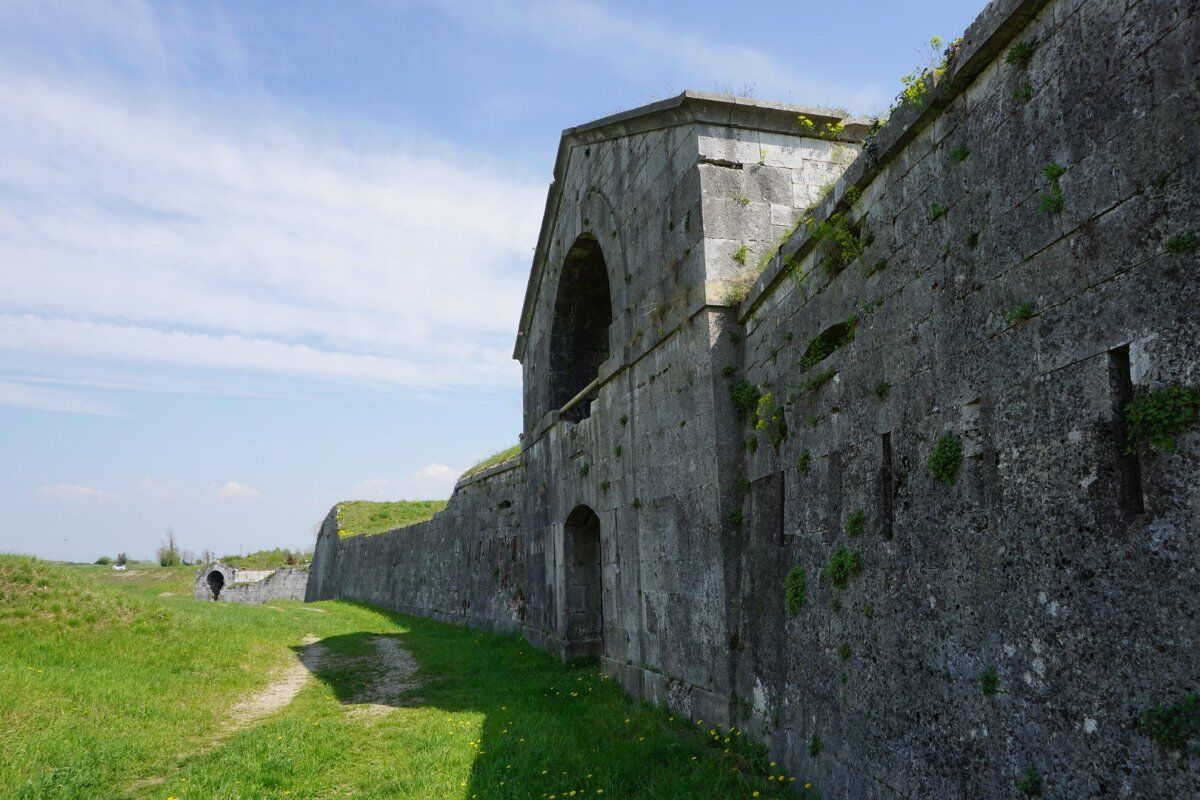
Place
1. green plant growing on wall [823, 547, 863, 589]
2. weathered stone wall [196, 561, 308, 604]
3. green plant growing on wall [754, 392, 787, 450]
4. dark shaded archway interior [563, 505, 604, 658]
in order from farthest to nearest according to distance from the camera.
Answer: weathered stone wall [196, 561, 308, 604] → dark shaded archway interior [563, 505, 604, 658] → green plant growing on wall [754, 392, 787, 450] → green plant growing on wall [823, 547, 863, 589]

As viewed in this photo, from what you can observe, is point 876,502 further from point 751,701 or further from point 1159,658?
point 751,701

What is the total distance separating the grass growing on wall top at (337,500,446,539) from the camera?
3108 cm

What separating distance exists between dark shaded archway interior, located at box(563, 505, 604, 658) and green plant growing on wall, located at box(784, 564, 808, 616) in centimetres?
566

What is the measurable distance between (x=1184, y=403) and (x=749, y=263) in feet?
16.6

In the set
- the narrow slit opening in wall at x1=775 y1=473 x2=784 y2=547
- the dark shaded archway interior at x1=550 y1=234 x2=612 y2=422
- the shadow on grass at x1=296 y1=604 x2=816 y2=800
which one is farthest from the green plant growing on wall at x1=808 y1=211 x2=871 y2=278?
the dark shaded archway interior at x1=550 y1=234 x2=612 y2=422

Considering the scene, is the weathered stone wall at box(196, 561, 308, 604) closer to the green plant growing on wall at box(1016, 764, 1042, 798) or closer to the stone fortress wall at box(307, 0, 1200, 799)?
the stone fortress wall at box(307, 0, 1200, 799)

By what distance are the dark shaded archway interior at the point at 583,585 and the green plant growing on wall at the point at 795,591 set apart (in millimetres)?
5659

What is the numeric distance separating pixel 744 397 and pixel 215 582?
132 ft

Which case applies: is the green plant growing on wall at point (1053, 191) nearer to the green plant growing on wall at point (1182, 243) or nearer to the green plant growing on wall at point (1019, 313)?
the green plant growing on wall at point (1019, 313)

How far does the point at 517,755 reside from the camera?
253 inches

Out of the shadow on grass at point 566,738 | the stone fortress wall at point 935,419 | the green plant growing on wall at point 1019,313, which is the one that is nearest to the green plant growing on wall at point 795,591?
the stone fortress wall at point 935,419

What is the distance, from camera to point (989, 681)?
368 cm

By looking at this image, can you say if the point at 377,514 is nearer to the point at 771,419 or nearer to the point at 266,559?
the point at 266,559

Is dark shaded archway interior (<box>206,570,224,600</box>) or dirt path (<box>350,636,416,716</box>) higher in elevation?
dirt path (<box>350,636,416,716</box>)
